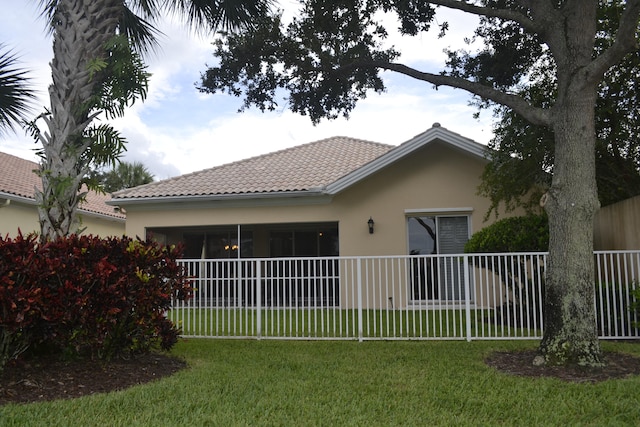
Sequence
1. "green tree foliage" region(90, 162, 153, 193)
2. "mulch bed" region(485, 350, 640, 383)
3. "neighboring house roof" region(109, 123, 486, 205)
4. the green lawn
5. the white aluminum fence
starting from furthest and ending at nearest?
"green tree foliage" region(90, 162, 153, 193) < "neighboring house roof" region(109, 123, 486, 205) < the white aluminum fence < "mulch bed" region(485, 350, 640, 383) < the green lawn

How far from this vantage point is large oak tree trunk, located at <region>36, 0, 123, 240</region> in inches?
247

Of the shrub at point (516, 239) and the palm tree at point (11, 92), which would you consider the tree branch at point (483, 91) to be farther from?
the palm tree at point (11, 92)

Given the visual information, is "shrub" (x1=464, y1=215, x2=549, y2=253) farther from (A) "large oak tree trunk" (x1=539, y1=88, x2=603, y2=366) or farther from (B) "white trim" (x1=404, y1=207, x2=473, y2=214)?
(A) "large oak tree trunk" (x1=539, y1=88, x2=603, y2=366)

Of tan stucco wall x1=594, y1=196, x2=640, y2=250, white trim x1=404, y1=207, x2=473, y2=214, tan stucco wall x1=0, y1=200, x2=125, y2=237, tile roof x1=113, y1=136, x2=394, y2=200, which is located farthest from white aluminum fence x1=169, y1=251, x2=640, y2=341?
tan stucco wall x1=0, y1=200, x2=125, y2=237

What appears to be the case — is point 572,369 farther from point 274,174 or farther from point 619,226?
point 274,174

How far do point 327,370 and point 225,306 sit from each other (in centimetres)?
343

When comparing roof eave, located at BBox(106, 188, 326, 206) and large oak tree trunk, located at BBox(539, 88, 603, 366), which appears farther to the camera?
roof eave, located at BBox(106, 188, 326, 206)

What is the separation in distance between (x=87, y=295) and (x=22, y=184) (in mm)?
13272

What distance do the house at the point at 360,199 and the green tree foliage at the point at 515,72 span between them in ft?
8.92

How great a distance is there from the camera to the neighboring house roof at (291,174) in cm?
1223

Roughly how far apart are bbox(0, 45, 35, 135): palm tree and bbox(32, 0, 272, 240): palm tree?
1713 mm

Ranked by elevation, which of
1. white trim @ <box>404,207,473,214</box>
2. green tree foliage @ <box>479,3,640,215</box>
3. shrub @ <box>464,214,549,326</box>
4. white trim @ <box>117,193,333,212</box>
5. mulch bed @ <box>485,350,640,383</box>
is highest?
green tree foliage @ <box>479,3,640,215</box>

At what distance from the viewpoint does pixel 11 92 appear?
833 centimetres

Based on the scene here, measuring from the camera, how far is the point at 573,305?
6.06 m
